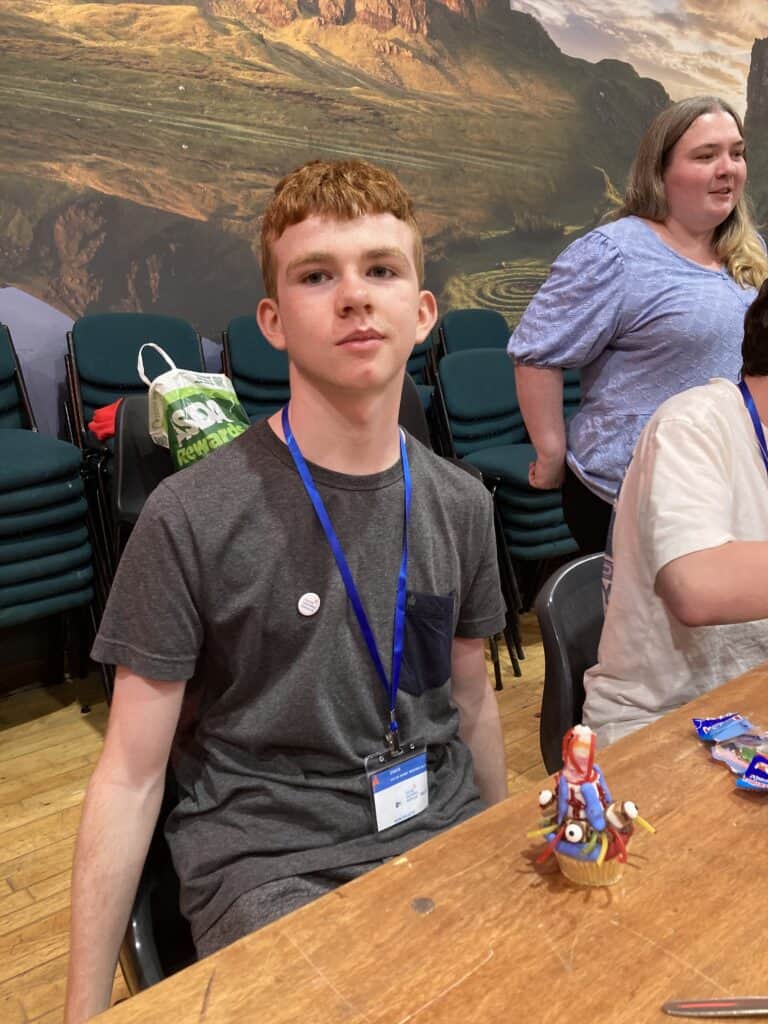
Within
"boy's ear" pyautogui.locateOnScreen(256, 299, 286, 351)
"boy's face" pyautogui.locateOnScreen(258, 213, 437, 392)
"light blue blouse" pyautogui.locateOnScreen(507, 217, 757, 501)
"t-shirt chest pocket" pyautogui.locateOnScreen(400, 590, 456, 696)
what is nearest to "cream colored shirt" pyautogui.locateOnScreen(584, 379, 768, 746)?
"t-shirt chest pocket" pyautogui.locateOnScreen(400, 590, 456, 696)

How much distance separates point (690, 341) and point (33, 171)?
9.80 feet

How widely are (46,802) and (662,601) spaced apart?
194 cm

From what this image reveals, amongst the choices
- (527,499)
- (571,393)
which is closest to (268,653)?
(527,499)

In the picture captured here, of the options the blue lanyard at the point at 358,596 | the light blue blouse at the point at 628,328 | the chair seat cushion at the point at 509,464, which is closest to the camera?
the blue lanyard at the point at 358,596

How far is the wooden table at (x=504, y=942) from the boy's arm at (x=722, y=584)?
0.33 m

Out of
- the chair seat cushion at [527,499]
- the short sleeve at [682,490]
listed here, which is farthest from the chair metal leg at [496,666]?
the short sleeve at [682,490]

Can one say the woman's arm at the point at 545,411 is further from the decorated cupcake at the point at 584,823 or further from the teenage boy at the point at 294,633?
the decorated cupcake at the point at 584,823

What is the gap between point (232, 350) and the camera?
3.95 metres

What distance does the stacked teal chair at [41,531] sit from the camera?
2895 mm

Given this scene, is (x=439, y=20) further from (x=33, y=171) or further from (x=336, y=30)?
(x=33, y=171)

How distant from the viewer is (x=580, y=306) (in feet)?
6.85

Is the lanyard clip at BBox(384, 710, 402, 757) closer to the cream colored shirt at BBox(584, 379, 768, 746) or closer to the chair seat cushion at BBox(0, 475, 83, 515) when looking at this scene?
the cream colored shirt at BBox(584, 379, 768, 746)

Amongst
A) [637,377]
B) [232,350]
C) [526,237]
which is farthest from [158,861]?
[526,237]

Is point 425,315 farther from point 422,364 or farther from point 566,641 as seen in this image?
point 422,364
